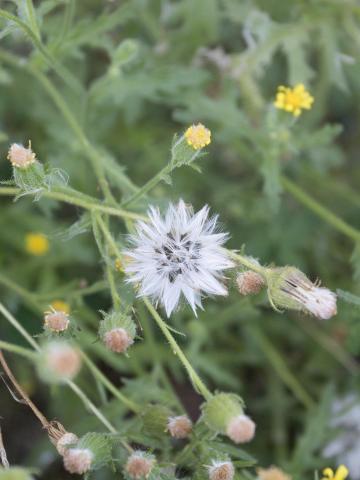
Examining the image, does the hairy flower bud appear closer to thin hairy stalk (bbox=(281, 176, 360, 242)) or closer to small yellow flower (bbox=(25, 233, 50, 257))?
thin hairy stalk (bbox=(281, 176, 360, 242))

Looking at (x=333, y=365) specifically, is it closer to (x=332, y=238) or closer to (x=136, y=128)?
(x=332, y=238)

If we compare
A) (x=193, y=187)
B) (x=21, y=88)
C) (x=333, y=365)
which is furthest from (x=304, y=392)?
(x=21, y=88)

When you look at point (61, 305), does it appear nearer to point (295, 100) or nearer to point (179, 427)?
point (179, 427)

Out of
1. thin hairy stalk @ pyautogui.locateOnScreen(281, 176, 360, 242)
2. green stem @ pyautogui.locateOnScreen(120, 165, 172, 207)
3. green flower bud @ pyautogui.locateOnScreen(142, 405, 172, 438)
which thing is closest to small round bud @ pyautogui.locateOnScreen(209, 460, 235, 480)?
green flower bud @ pyautogui.locateOnScreen(142, 405, 172, 438)

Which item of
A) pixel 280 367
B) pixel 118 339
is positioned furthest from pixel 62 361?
pixel 280 367

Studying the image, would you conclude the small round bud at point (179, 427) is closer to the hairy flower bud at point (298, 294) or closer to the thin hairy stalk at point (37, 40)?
the hairy flower bud at point (298, 294)

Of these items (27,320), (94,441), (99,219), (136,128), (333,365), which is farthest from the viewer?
(136,128)
